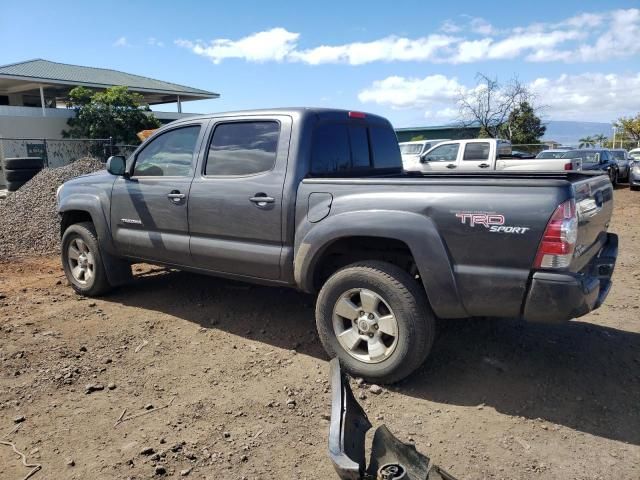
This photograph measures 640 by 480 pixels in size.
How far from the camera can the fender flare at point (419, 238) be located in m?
3.31

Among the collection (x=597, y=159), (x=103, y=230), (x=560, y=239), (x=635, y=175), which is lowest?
(x=635, y=175)

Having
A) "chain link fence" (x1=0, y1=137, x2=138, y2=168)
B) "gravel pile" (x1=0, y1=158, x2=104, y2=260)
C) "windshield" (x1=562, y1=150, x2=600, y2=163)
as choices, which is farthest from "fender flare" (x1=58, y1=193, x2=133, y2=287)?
"windshield" (x1=562, y1=150, x2=600, y2=163)

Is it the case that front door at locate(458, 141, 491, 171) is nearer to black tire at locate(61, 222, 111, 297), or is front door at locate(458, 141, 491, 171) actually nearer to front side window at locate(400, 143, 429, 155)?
front side window at locate(400, 143, 429, 155)

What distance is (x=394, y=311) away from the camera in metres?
3.49

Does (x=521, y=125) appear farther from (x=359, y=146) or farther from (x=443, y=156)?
(x=359, y=146)

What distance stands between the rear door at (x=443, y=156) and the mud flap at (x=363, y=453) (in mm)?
12645

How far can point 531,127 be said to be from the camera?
3700 cm

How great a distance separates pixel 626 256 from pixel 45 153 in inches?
735

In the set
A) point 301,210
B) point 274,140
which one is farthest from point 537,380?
point 274,140

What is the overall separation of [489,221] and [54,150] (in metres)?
21.5

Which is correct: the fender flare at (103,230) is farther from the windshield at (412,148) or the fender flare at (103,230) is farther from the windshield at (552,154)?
the windshield at (552,154)

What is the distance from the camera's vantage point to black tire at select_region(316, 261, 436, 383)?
344 centimetres

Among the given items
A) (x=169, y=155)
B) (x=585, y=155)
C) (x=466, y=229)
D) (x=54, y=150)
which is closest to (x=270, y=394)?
(x=466, y=229)

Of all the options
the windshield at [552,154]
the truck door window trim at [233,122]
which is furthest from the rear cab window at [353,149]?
the windshield at [552,154]
